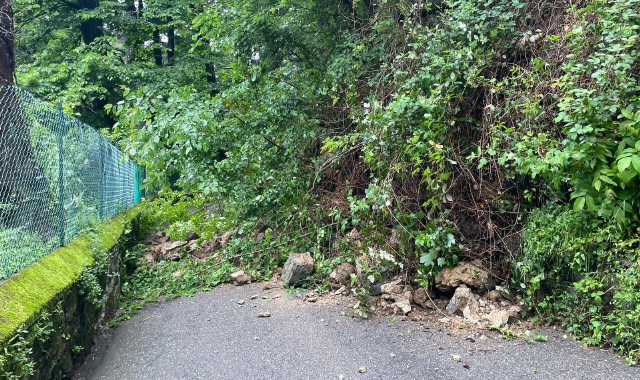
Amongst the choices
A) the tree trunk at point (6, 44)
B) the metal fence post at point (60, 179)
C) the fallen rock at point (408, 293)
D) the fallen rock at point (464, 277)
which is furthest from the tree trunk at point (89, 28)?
the fallen rock at point (464, 277)

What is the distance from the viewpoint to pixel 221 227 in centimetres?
725

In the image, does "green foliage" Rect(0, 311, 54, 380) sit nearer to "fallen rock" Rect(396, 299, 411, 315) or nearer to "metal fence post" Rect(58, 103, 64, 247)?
"metal fence post" Rect(58, 103, 64, 247)

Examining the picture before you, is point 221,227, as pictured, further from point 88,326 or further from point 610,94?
point 610,94

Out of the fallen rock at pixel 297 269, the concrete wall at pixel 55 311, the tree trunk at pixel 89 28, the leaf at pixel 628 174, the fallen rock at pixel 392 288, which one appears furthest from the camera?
the tree trunk at pixel 89 28

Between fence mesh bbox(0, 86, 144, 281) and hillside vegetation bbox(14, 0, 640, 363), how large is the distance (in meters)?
0.92

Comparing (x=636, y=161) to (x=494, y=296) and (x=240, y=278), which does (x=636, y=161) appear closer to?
(x=494, y=296)

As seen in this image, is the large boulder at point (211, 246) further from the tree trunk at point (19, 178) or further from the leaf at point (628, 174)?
the leaf at point (628, 174)

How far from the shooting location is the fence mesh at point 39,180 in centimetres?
332

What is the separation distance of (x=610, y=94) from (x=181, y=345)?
4.32m

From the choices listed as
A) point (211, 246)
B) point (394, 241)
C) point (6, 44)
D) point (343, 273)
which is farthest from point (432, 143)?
point (6, 44)

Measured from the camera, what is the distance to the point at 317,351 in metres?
3.89

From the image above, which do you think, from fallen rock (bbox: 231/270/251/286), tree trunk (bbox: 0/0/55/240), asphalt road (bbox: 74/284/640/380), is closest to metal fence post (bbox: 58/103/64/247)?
tree trunk (bbox: 0/0/55/240)

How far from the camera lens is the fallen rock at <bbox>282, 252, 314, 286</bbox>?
563cm

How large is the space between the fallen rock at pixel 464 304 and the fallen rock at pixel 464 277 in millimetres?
140
